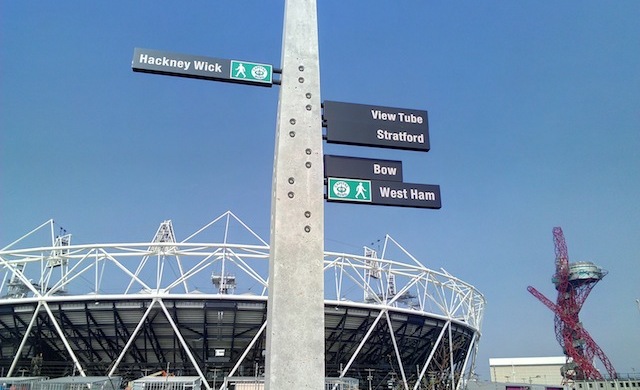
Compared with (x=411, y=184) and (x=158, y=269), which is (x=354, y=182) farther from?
(x=158, y=269)

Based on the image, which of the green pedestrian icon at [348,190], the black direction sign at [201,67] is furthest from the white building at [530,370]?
the black direction sign at [201,67]

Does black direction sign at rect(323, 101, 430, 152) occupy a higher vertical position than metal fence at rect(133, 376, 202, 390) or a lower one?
higher

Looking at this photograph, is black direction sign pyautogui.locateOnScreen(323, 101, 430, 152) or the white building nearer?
black direction sign pyautogui.locateOnScreen(323, 101, 430, 152)

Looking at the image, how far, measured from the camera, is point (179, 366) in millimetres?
36344

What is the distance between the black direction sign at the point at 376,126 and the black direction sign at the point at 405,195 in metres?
0.63

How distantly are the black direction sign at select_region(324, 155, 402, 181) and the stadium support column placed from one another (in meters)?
0.32

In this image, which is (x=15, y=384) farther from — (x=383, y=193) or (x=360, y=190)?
(x=383, y=193)

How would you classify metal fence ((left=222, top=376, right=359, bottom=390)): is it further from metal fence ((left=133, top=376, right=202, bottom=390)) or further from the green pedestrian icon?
the green pedestrian icon

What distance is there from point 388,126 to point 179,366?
34.9 metres

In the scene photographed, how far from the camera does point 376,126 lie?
7.12 metres

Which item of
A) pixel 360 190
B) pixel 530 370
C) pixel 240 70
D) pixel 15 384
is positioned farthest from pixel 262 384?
pixel 530 370

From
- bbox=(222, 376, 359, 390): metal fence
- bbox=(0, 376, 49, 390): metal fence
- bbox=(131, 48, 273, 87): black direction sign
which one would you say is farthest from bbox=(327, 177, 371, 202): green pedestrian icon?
bbox=(0, 376, 49, 390): metal fence

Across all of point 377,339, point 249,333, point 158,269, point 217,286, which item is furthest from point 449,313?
point 158,269

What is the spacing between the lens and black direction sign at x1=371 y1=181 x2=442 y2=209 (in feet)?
22.3
